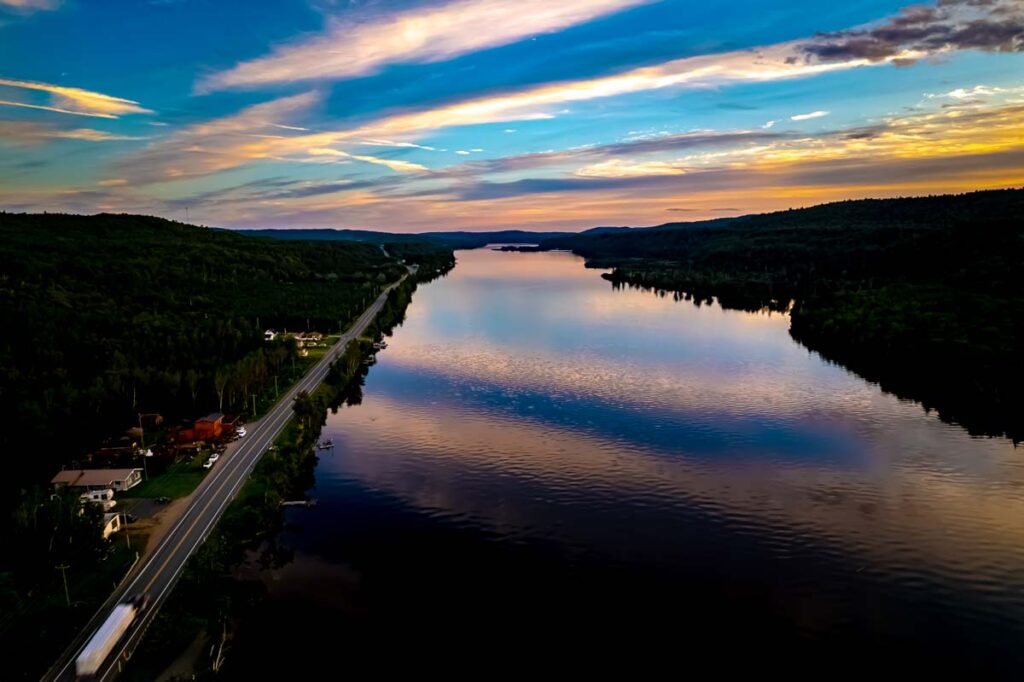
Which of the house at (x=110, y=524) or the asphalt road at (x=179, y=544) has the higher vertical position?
the house at (x=110, y=524)

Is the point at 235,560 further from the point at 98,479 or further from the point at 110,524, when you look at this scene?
the point at 98,479

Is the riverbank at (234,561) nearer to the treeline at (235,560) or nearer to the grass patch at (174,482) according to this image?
the treeline at (235,560)

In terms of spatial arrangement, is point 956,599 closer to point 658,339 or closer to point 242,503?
point 242,503

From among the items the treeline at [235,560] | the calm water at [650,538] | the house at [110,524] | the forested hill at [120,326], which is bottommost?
the calm water at [650,538]

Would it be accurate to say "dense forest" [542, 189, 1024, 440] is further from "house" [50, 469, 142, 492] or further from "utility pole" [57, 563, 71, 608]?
"house" [50, 469, 142, 492]

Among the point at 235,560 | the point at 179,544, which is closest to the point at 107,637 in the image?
the point at 179,544

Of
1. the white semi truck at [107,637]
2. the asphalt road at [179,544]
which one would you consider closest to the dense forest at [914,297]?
the asphalt road at [179,544]

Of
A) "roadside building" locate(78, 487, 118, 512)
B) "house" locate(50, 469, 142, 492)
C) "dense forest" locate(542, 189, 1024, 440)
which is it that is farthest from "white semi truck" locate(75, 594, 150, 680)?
"dense forest" locate(542, 189, 1024, 440)
